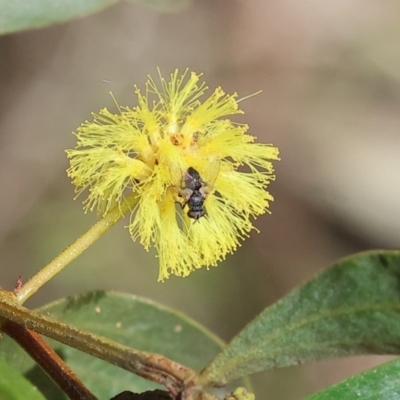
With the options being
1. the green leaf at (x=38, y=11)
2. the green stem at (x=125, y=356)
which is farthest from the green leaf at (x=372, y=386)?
the green leaf at (x=38, y=11)

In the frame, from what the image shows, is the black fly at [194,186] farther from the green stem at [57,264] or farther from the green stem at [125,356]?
the green stem at [125,356]

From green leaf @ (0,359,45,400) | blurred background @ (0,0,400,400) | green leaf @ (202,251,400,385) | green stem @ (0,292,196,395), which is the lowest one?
green leaf @ (0,359,45,400)

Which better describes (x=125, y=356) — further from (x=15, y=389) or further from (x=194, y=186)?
(x=194, y=186)

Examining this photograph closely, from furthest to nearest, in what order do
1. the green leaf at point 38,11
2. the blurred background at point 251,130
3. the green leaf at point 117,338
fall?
1. the blurred background at point 251,130
2. the green leaf at point 117,338
3. the green leaf at point 38,11

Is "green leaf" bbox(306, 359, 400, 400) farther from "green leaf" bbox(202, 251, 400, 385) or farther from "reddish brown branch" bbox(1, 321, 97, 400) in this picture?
"reddish brown branch" bbox(1, 321, 97, 400)

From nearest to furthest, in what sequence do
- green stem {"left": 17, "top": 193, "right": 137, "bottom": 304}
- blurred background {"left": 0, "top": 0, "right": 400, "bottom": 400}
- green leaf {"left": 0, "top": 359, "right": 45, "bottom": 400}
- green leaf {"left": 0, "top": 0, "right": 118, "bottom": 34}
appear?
green leaf {"left": 0, "top": 359, "right": 45, "bottom": 400}, green stem {"left": 17, "top": 193, "right": 137, "bottom": 304}, green leaf {"left": 0, "top": 0, "right": 118, "bottom": 34}, blurred background {"left": 0, "top": 0, "right": 400, "bottom": 400}

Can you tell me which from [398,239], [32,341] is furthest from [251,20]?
[32,341]

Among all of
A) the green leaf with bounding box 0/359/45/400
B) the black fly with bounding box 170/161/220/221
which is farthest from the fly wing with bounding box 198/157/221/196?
the green leaf with bounding box 0/359/45/400
